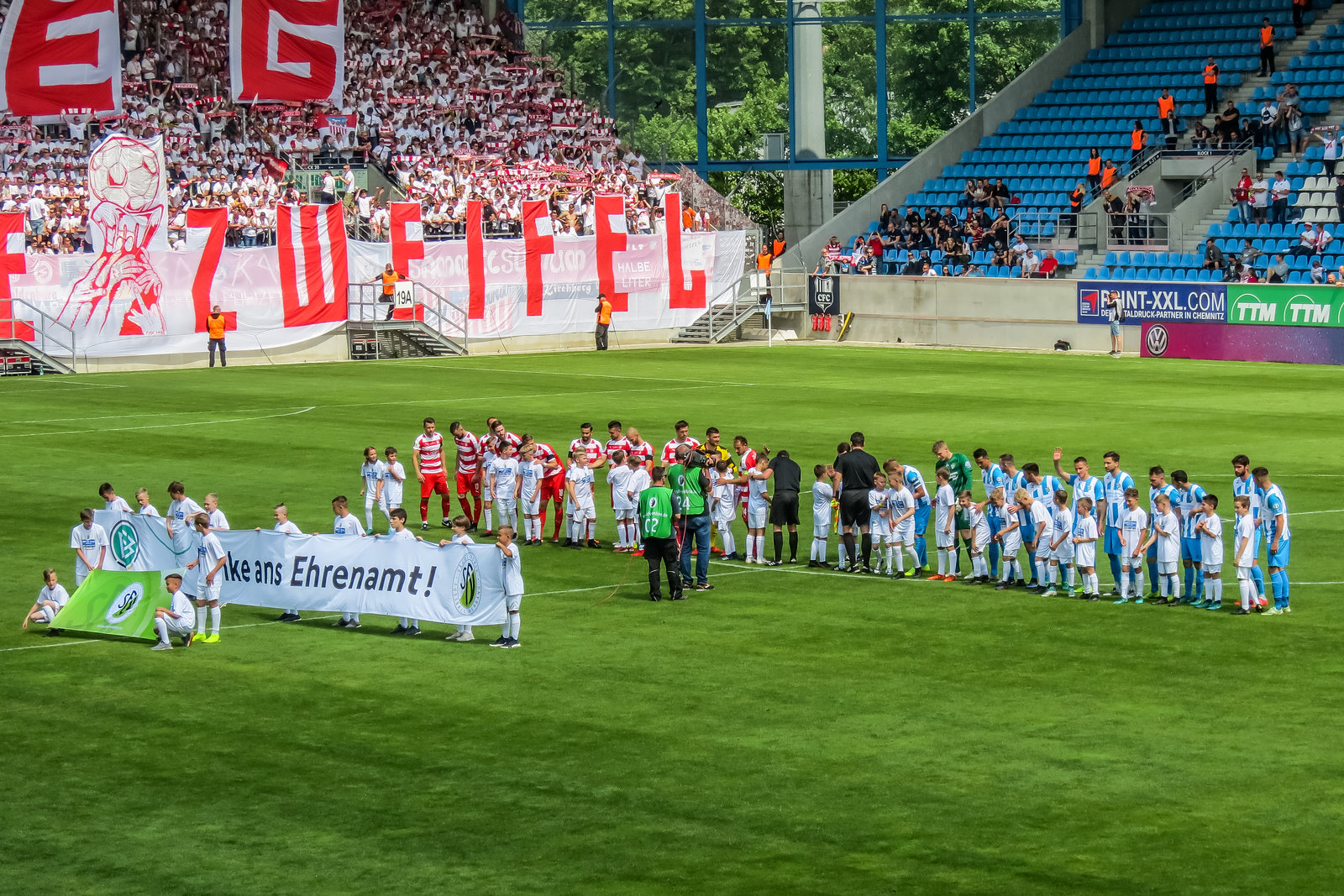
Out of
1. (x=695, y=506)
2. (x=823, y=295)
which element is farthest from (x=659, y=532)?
(x=823, y=295)

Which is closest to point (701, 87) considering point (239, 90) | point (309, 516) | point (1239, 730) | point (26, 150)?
point (239, 90)

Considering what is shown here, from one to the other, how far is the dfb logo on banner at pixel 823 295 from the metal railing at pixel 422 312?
11290 millimetres

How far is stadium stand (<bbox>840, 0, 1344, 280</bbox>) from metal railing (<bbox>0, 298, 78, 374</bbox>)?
959 inches

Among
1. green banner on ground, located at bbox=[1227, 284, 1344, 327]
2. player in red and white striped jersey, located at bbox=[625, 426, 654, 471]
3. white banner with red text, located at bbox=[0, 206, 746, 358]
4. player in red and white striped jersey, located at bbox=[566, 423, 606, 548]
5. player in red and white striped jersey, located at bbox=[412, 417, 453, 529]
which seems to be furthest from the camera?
white banner with red text, located at bbox=[0, 206, 746, 358]

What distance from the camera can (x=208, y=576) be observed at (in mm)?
19234

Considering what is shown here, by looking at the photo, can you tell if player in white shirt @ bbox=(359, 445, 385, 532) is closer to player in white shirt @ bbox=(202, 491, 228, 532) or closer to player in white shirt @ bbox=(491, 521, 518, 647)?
player in white shirt @ bbox=(202, 491, 228, 532)

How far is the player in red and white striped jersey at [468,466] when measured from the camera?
84.1 feet

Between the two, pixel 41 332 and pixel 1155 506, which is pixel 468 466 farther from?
pixel 41 332

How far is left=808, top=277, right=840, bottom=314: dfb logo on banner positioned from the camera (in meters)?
59.0

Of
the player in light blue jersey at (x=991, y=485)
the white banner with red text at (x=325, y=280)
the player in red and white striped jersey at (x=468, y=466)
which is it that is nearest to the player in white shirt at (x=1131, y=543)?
the player in light blue jersey at (x=991, y=485)

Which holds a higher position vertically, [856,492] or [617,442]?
[617,442]

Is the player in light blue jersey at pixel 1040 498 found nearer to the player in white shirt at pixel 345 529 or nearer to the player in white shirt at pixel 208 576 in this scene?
the player in white shirt at pixel 345 529

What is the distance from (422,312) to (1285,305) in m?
23.7

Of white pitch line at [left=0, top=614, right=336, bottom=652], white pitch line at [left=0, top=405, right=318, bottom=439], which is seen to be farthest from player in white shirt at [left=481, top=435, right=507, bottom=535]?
white pitch line at [left=0, top=405, right=318, bottom=439]
